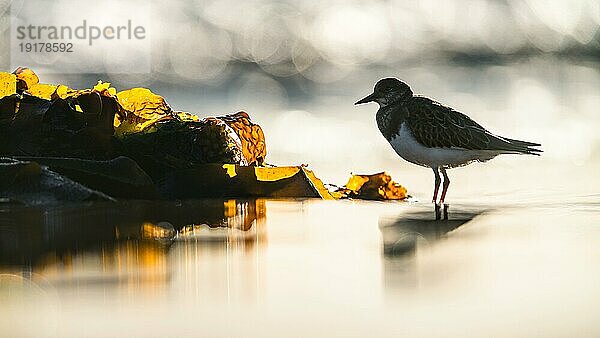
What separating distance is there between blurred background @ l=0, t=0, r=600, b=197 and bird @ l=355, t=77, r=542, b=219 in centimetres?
108

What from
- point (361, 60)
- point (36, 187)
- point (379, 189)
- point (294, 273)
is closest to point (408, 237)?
point (294, 273)

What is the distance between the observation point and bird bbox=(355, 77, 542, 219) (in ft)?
10.1

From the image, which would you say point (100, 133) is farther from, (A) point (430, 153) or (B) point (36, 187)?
(A) point (430, 153)

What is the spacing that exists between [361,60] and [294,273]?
3819 millimetres

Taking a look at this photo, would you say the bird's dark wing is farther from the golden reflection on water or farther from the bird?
the golden reflection on water

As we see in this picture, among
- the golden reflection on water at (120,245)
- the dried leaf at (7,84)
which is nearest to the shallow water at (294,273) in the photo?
the golden reflection on water at (120,245)

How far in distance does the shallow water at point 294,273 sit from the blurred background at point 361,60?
1.95 metres

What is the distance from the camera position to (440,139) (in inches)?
120

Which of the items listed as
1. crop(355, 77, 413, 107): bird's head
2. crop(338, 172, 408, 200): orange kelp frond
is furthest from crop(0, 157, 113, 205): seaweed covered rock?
crop(355, 77, 413, 107): bird's head

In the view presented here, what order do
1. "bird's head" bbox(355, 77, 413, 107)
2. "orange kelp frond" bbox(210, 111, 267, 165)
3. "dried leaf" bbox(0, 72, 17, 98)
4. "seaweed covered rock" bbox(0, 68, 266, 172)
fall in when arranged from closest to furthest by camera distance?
"seaweed covered rock" bbox(0, 68, 266, 172) < "dried leaf" bbox(0, 72, 17, 98) < "orange kelp frond" bbox(210, 111, 267, 165) < "bird's head" bbox(355, 77, 413, 107)

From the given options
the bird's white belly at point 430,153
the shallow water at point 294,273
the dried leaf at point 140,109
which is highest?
the dried leaf at point 140,109

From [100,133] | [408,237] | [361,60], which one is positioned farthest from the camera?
[361,60]

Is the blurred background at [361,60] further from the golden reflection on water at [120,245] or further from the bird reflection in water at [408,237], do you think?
the golden reflection on water at [120,245]

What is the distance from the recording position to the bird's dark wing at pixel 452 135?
306 cm
